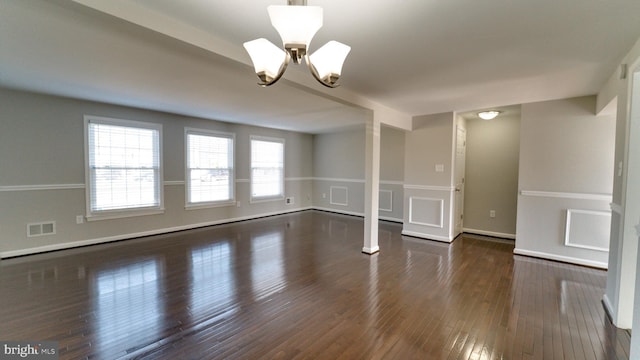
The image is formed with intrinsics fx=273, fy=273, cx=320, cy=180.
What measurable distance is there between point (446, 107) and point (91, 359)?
518 cm

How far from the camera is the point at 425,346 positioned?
209 cm

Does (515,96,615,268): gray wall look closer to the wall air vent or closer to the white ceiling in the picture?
the white ceiling

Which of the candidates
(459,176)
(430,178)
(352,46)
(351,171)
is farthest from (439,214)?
(352,46)

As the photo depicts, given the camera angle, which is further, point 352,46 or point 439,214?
point 439,214

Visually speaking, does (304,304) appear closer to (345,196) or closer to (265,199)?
(265,199)

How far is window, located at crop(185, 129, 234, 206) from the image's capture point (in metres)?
5.88

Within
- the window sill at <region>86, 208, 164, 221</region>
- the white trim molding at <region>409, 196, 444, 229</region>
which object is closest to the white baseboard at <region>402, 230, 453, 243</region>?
the white trim molding at <region>409, 196, 444, 229</region>

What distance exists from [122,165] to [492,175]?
22.9 feet

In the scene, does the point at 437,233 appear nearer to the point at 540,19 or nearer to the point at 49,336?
the point at 540,19

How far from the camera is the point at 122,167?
16.1ft

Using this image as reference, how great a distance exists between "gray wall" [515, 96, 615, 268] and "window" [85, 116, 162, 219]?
Answer: 6.48m

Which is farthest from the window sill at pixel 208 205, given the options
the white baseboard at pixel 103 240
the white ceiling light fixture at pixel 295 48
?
the white ceiling light fixture at pixel 295 48

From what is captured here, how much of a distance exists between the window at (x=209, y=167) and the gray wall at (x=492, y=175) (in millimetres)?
5339

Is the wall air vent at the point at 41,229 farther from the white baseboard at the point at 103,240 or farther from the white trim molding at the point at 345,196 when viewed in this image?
the white trim molding at the point at 345,196
